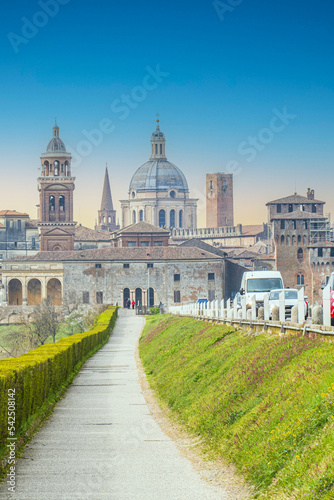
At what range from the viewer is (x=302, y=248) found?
88.3m

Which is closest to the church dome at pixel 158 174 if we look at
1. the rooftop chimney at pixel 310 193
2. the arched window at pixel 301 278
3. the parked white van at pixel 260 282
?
the rooftop chimney at pixel 310 193

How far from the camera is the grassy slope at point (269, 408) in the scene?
691cm

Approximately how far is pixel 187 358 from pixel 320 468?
1059 centimetres

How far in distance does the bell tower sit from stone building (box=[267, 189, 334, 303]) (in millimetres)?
24333

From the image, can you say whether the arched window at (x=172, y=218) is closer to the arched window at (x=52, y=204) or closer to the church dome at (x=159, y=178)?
the church dome at (x=159, y=178)

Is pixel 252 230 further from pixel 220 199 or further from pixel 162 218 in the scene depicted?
pixel 162 218

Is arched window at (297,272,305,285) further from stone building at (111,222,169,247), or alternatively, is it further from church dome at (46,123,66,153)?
church dome at (46,123,66,153)

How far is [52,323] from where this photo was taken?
5469 centimetres

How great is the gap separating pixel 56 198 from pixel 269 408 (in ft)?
298

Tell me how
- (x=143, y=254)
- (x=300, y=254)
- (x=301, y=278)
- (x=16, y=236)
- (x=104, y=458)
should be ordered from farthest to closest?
(x=16, y=236) → (x=300, y=254) → (x=301, y=278) → (x=143, y=254) → (x=104, y=458)

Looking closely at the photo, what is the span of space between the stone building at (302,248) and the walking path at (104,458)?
71756mm

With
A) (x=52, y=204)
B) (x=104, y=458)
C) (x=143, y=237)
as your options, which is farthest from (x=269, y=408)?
(x=52, y=204)

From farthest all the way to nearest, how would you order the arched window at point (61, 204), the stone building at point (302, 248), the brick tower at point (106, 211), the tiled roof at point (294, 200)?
the brick tower at point (106, 211) < the arched window at point (61, 204) < the tiled roof at point (294, 200) < the stone building at point (302, 248)

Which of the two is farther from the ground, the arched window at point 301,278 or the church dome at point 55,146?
the church dome at point 55,146
